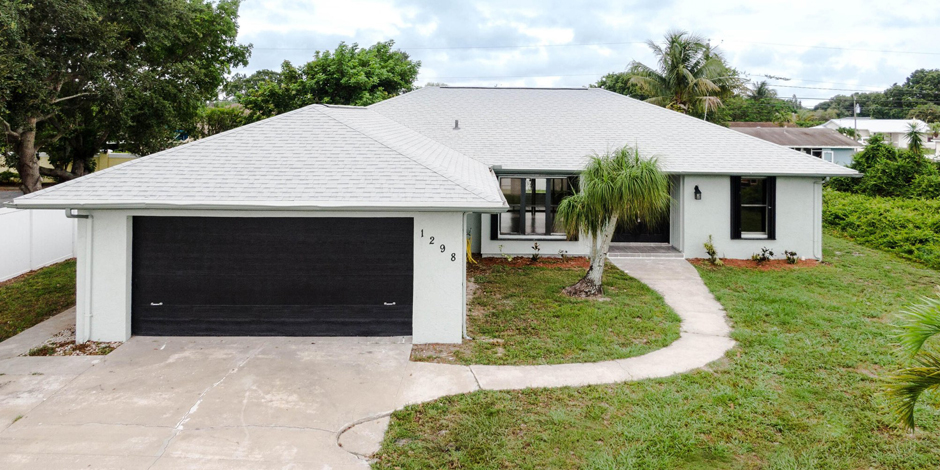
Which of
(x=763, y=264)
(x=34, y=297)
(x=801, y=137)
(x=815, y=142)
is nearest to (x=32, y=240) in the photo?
(x=34, y=297)

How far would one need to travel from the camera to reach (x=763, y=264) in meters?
13.6

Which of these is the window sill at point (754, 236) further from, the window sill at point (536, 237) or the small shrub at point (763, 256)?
the window sill at point (536, 237)

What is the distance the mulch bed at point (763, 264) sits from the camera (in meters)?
13.2

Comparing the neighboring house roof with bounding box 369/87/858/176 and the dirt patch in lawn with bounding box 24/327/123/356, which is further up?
the neighboring house roof with bounding box 369/87/858/176

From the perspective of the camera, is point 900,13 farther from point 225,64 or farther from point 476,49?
point 225,64

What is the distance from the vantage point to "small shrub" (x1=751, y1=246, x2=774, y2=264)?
13758 mm

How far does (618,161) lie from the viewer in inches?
400

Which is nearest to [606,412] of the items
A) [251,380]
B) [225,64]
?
[251,380]

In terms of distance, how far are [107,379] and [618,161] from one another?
8700 mm

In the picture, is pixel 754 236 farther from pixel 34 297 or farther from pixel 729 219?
pixel 34 297

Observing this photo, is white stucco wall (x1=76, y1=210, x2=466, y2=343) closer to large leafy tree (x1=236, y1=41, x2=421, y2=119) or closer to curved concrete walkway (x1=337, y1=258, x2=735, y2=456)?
curved concrete walkway (x1=337, y1=258, x2=735, y2=456)

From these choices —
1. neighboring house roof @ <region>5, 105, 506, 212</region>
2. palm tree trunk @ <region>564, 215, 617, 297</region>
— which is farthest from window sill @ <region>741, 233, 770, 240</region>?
neighboring house roof @ <region>5, 105, 506, 212</region>

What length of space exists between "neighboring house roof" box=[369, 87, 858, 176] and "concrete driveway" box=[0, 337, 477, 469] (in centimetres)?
833

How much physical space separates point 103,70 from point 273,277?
16.8m
